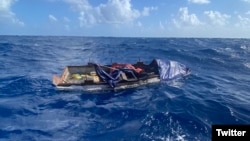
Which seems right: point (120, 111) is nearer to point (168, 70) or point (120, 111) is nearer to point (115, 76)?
point (115, 76)

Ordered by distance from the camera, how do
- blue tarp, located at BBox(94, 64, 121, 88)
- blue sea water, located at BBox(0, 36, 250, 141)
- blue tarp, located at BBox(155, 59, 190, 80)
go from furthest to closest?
1. blue tarp, located at BBox(155, 59, 190, 80)
2. blue tarp, located at BBox(94, 64, 121, 88)
3. blue sea water, located at BBox(0, 36, 250, 141)

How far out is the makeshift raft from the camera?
22172 mm

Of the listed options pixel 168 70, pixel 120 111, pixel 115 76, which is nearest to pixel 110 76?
pixel 115 76

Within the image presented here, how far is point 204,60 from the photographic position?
4731cm

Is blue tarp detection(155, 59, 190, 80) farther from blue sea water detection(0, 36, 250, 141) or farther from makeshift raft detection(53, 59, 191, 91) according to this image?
blue sea water detection(0, 36, 250, 141)

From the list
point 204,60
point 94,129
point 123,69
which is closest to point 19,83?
point 123,69

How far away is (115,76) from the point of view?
77.2ft

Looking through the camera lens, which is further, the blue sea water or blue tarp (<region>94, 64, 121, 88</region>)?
blue tarp (<region>94, 64, 121, 88</region>)

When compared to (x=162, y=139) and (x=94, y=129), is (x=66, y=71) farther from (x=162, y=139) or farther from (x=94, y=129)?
(x=162, y=139)

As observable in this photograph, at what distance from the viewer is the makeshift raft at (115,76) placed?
2217 cm

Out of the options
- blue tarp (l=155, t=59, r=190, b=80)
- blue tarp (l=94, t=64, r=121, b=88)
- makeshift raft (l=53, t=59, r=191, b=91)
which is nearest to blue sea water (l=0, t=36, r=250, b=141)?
makeshift raft (l=53, t=59, r=191, b=91)

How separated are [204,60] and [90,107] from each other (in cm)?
3401

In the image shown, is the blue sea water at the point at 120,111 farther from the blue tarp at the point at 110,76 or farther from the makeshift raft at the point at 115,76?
the blue tarp at the point at 110,76

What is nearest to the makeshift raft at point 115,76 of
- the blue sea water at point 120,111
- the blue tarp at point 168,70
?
the blue tarp at point 168,70
